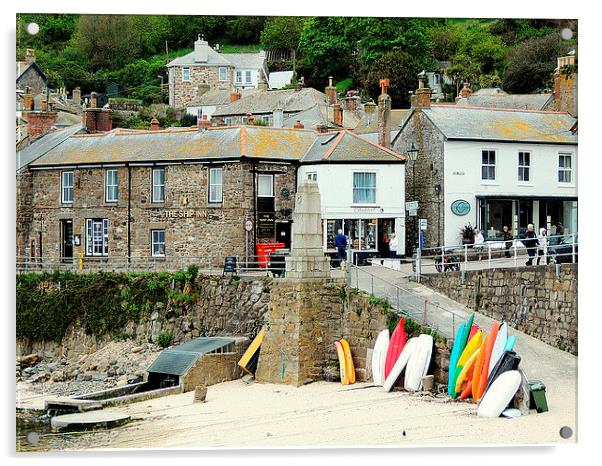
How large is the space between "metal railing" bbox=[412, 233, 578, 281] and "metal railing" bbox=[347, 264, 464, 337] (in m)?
1.02

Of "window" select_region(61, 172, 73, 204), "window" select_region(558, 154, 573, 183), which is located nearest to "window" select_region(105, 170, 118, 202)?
"window" select_region(61, 172, 73, 204)

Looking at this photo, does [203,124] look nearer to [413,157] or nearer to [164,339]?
[413,157]

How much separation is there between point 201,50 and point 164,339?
613 cm

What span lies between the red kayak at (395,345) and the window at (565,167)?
4961 millimetres

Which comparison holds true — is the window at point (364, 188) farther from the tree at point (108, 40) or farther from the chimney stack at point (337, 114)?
the chimney stack at point (337, 114)

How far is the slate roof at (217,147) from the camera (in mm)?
27312

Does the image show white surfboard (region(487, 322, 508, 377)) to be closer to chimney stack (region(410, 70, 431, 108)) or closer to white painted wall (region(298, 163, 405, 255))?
white painted wall (region(298, 163, 405, 255))

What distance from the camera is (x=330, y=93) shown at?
3244 centimetres

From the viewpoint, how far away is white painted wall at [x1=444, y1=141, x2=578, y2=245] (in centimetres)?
2575

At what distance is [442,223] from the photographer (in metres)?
26.2

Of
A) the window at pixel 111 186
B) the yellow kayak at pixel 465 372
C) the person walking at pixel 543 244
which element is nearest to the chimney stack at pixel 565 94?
the person walking at pixel 543 244

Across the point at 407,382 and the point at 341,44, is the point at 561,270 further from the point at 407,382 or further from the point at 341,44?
the point at 341,44

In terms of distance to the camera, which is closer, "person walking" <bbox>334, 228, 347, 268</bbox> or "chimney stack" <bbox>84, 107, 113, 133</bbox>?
"person walking" <bbox>334, 228, 347, 268</bbox>

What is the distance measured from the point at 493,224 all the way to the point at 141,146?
7.84m
